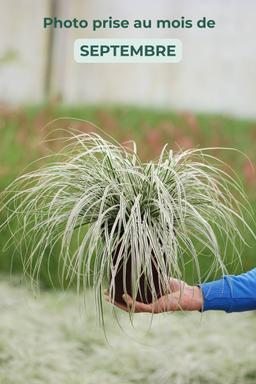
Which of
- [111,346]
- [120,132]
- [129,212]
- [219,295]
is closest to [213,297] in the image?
[219,295]

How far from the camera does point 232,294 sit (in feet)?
6.40

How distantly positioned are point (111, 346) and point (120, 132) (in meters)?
0.81

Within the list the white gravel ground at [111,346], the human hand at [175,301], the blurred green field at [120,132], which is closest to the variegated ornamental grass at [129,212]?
the human hand at [175,301]

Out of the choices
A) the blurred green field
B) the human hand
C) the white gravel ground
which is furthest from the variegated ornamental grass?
the white gravel ground

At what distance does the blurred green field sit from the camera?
2.60 meters

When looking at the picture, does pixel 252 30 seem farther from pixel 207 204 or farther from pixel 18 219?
pixel 18 219

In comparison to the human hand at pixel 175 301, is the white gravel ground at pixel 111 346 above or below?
below

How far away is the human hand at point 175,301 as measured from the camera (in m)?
1.99

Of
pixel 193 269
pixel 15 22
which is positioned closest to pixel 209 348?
pixel 193 269

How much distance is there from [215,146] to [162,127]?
0.22 meters

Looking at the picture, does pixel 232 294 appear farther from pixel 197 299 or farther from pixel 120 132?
pixel 120 132

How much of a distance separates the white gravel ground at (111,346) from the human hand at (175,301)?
1.85ft

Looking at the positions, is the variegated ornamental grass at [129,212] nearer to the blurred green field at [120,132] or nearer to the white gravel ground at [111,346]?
the blurred green field at [120,132]

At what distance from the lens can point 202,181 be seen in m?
2.22
